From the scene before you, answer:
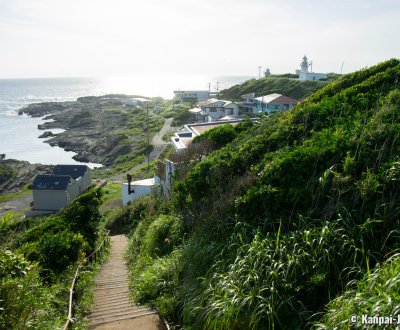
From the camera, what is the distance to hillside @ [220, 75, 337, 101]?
Answer: 68562 mm

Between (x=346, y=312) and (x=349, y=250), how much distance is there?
1387 mm

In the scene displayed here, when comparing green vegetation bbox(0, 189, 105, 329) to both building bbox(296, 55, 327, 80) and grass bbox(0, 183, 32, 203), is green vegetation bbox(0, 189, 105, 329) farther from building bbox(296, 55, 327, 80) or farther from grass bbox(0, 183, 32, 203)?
building bbox(296, 55, 327, 80)

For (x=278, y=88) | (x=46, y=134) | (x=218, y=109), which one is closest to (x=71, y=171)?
(x=218, y=109)

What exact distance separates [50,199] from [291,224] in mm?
31139

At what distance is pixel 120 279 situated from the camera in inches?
400

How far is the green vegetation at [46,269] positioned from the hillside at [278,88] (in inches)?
2177

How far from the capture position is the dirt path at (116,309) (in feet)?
22.7

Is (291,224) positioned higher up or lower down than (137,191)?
higher up

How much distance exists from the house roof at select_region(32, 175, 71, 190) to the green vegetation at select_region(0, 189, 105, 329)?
65.2ft

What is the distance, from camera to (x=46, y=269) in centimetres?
873

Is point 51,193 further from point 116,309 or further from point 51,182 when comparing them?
point 116,309

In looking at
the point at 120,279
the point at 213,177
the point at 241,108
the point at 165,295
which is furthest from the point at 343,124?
the point at 241,108

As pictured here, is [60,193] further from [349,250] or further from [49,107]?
[49,107]

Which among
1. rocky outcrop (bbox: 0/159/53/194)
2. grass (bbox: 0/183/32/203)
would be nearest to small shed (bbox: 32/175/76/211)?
grass (bbox: 0/183/32/203)
